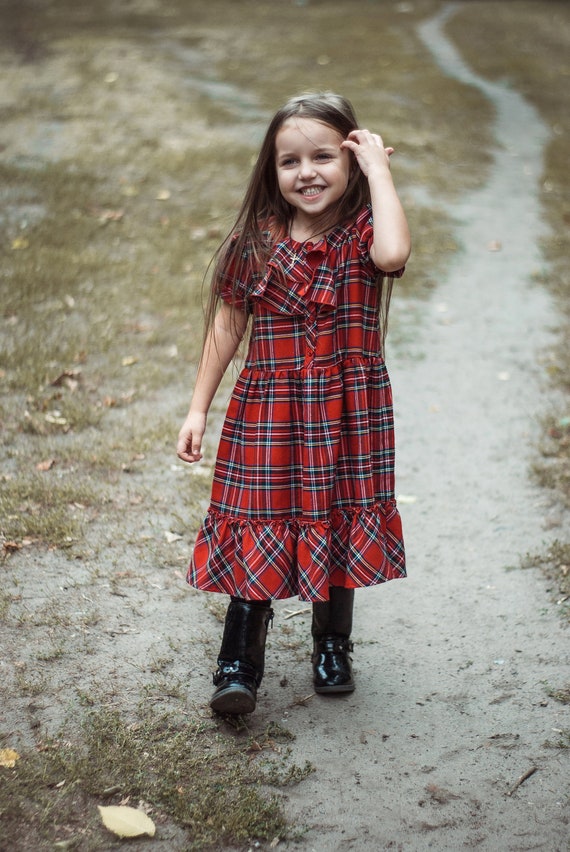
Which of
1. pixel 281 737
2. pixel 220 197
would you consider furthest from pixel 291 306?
pixel 220 197

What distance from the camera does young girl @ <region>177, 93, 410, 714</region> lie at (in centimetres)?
250

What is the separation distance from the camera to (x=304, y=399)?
8.18 feet

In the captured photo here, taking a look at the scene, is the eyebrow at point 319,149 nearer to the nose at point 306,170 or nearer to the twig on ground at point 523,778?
the nose at point 306,170

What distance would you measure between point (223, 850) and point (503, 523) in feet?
7.27

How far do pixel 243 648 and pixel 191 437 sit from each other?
24.2 inches

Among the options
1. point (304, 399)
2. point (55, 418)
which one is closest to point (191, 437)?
point (304, 399)

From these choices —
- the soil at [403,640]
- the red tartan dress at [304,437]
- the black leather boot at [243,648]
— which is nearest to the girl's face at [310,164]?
the red tartan dress at [304,437]

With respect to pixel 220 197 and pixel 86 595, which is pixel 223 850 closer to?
pixel 86 595

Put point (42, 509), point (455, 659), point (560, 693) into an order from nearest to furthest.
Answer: point (560, 693)
point (455, 659)
point (42, 509)

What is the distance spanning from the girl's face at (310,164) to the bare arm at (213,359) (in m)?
0.37

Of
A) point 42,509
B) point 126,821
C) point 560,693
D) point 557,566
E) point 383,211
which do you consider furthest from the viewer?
point 42,509

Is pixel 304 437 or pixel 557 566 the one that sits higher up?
pixel 304 437

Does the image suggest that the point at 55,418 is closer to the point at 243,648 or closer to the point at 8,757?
the point at 243,648

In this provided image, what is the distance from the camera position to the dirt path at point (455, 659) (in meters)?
2.28
